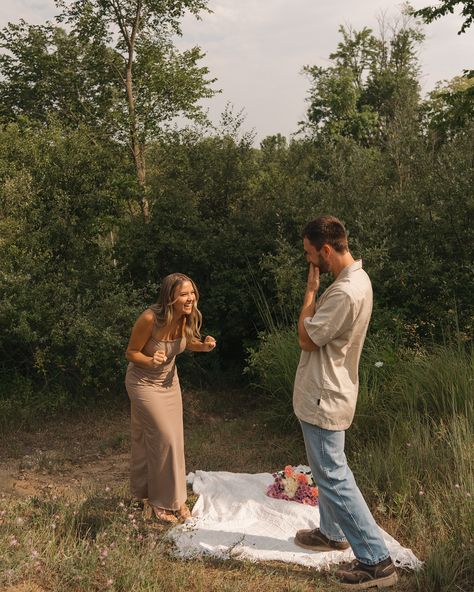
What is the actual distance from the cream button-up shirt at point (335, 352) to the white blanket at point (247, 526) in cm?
109

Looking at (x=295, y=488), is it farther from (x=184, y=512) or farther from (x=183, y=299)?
(x=183, y=299)

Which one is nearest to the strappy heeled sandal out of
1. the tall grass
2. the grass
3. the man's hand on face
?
the grass

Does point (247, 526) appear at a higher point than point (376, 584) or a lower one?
lower

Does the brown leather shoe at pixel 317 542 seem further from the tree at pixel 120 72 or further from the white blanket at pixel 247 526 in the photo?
the tree at pixel 120 72

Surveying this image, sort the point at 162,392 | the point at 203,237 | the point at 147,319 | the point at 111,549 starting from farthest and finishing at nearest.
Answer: the point at 203,237, the point at 162,392, the point at 147,319, the point at 111,549

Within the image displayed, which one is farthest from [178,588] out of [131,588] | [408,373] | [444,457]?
[408,373]

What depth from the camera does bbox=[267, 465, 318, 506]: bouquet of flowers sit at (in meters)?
5.31

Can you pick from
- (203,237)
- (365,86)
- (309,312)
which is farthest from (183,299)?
(365,86)

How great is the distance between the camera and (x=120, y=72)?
588 inches

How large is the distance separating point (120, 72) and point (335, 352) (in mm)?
12896

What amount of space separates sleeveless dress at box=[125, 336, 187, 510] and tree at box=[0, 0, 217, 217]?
6.91 meters

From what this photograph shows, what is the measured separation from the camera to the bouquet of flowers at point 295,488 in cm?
531

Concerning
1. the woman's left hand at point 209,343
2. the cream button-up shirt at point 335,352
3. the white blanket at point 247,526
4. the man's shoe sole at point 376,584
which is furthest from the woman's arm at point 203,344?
the man's shoe sole at point 376,584

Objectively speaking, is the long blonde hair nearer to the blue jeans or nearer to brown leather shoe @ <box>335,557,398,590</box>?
the blue jeans
